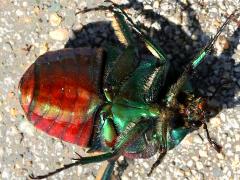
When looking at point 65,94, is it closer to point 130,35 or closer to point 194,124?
point 130,35

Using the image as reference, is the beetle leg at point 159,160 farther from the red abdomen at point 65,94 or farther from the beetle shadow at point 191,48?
the beetle shadow at point 191,48

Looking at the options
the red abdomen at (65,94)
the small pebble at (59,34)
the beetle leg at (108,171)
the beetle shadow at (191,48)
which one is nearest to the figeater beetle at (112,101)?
the red abdomen at (65,94)

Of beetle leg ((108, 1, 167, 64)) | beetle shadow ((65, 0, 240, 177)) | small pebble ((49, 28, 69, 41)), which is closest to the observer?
beetle leg ((108, 1, 167, 64))

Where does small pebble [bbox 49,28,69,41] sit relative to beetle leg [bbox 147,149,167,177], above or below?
above

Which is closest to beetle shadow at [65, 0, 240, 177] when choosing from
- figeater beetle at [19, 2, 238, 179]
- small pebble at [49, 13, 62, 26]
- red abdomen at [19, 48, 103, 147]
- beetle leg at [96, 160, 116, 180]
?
small pebble at [49, 13, 62, 26]

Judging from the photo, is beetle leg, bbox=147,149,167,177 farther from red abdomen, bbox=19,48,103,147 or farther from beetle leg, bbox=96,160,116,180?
red abdomen, bbox=19,48,103,147

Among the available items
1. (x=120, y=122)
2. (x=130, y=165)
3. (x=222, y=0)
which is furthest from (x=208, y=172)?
(x=222, y=0)

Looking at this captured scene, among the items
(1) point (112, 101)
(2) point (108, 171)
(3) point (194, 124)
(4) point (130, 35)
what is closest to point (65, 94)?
(1) point (112, 101)
